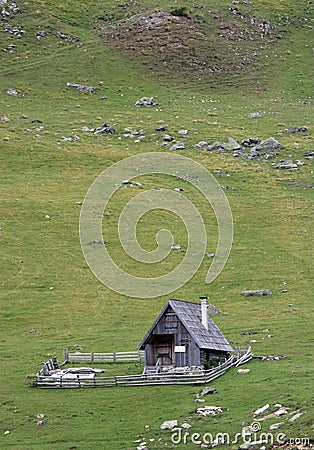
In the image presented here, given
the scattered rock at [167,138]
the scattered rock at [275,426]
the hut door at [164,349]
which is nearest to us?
the scattered rock at [275,426]

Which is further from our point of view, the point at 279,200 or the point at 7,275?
the point at 279,200

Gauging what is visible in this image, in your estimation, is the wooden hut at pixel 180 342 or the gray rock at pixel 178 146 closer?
the wooden hut at pixel 180 342

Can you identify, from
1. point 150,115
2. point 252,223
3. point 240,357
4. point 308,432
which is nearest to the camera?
point 308,432

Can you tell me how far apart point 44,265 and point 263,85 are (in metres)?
65.8

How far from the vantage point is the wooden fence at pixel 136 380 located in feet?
136

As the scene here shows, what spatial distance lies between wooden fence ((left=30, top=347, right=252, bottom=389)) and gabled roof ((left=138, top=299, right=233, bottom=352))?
160cm

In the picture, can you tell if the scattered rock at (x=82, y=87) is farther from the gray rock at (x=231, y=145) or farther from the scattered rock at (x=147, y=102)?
the gray rock at (x=231, y=145)

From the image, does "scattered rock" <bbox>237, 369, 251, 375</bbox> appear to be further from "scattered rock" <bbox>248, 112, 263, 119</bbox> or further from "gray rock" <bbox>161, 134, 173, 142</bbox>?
"scattered rock" <bbox>248, 112, 263, 119</bbox>

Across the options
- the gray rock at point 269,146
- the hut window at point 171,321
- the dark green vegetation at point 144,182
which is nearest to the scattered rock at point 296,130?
the dark green vegetation at point 144,182

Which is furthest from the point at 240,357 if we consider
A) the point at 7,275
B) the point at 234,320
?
the point at 7,275

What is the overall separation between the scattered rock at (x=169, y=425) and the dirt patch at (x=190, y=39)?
9582cm

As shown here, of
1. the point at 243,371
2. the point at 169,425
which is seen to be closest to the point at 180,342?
the point at 243,371

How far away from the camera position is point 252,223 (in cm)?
7825

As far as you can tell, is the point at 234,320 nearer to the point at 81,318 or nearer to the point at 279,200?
the point at 81,318
